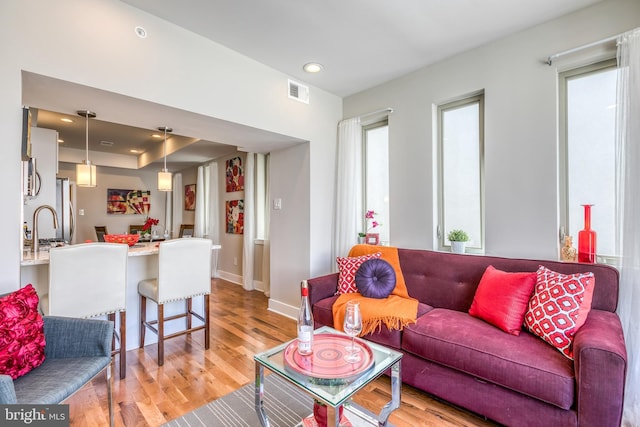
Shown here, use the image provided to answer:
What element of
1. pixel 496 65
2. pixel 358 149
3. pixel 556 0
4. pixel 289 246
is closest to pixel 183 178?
pixel 289 246

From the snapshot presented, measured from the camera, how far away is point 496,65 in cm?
251

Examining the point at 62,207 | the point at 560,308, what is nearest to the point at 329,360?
the point at 560,308

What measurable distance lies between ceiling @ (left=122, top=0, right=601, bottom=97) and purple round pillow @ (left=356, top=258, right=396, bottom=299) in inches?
73.5

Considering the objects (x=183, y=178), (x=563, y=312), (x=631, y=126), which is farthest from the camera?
(x=183, y=178)

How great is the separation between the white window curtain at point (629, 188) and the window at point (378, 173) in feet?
6.02

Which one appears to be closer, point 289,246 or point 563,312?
point 563,312

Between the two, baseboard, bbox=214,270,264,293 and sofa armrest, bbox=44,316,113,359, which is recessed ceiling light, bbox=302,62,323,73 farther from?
baseboard, bbox=214,270,264,293

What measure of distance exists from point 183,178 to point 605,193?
692cm

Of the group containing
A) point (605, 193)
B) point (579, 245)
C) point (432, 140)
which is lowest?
point (579, 245)

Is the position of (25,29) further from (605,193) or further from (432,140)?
(605,193)

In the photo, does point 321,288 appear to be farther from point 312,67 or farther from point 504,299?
point 312,67

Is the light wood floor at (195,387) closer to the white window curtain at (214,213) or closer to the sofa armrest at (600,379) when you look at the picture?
the sofa armrest at (600,379)

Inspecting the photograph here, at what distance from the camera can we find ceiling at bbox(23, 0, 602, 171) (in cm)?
207

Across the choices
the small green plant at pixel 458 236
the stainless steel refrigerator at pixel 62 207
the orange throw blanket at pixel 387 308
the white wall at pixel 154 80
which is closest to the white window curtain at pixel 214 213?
the stainless steel refrigerator at pixel 62 207
